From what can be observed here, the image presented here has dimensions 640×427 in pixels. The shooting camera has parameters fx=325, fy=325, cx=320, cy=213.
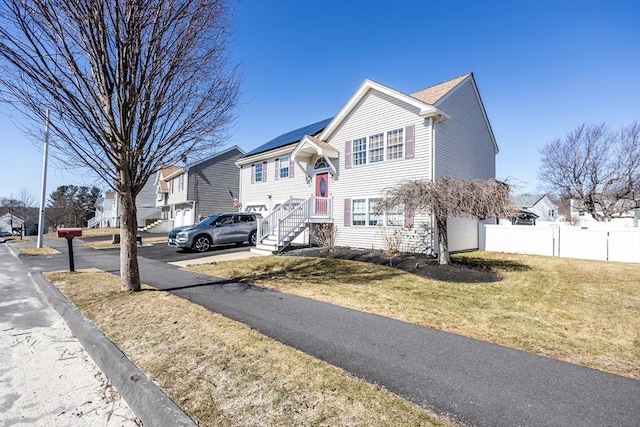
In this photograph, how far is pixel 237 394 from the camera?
3.11m

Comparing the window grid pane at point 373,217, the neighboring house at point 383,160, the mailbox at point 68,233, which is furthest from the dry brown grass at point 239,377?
the window grid pane at point 373,217

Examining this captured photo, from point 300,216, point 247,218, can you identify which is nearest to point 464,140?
point 300,216

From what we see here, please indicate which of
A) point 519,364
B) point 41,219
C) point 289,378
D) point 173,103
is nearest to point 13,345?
point 289,378

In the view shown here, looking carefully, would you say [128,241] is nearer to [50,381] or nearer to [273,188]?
[50,381]

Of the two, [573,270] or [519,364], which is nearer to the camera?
[519,364]

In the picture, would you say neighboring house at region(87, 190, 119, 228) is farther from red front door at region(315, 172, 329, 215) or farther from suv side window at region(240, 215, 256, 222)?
red front door at region(315, 172, 329, 215)

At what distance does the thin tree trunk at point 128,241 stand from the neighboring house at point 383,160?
288 inches

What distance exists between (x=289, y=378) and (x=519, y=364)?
2.78 meters

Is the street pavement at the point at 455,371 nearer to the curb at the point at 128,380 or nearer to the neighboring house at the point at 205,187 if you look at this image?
the curb at the point at 128,380

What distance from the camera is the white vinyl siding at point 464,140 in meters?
13.3

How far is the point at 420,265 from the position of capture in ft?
34.0

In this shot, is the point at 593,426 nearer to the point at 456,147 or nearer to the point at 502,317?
the point at 502,317

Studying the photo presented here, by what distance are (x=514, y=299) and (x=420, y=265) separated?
348 centimetres

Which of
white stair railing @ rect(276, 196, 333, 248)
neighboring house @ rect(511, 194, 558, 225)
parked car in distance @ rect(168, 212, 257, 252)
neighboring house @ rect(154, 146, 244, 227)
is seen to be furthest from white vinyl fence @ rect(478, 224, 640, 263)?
neighboring house @ rect(511, 194, 558, 225)
